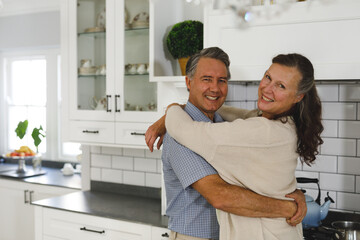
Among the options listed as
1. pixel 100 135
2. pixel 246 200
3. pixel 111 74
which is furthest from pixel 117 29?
pixel 246 200

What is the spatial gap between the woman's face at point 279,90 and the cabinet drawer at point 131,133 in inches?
54.9

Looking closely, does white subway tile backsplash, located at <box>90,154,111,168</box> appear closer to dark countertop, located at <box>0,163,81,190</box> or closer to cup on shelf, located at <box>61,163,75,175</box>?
dark countertop, located at <box>0,163,81,190</box>

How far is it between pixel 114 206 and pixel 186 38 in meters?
1.29

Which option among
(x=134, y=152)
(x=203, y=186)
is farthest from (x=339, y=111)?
(x=134, y=152)

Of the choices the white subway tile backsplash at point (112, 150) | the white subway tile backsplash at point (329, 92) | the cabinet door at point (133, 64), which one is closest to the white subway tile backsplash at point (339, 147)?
the white subway tile backsplash at point (329, 92)

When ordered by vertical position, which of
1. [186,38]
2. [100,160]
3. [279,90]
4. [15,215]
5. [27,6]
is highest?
[27,6]

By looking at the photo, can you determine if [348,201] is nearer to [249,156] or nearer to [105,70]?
[249,156]

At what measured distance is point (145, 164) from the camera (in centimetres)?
329

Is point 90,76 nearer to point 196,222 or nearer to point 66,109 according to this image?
point 66,109

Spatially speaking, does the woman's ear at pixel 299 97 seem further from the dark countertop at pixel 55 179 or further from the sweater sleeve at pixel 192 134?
the dark countertop at pixel 55 179

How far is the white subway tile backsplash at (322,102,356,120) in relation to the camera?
2.50 metres

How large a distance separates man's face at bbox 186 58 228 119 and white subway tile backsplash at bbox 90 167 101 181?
6.25ft

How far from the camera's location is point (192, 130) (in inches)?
59.8

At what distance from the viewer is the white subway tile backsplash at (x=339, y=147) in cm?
251
